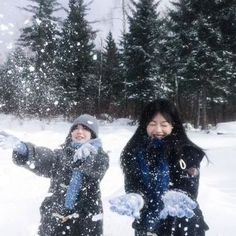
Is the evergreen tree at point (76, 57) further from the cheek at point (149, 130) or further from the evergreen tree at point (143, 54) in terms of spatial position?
the cheek at point (149, 130)

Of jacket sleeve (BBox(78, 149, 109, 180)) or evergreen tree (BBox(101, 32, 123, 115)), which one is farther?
evergreen tree (BBox(101, 32, 123, 115))

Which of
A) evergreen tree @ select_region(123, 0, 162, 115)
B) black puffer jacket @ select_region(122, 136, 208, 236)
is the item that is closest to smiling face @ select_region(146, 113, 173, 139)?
black puffer jacket @ select_region(122, 136, 208, 236)

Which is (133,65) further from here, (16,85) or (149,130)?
(149,130)

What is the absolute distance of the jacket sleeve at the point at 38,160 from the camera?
12.6ft

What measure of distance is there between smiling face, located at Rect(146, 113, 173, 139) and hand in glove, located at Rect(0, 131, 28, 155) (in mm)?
1352

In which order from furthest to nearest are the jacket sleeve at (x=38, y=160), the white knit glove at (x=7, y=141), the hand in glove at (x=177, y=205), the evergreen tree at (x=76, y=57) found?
the evergreen tree at (x=76, y=57)
the jacket sleeve at (x=38, y=160)
the white knit glove at (x=7, y=141)
the hand in glove at (x=177, y=205)

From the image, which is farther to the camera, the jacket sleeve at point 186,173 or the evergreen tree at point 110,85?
the evergreen tree at point 110,85

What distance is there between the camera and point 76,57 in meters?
30.2

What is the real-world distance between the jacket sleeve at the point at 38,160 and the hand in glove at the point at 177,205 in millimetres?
1706

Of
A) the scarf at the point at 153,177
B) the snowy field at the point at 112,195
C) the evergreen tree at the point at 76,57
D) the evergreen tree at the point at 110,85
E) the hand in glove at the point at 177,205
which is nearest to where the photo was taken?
the hand in glove at the point at 177,205

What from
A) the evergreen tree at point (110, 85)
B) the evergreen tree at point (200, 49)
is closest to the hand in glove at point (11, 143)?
the evergreen tree at point (200, 49)

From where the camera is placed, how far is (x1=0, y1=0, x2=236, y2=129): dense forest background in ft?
83.0

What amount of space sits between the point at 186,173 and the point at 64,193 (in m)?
1.59

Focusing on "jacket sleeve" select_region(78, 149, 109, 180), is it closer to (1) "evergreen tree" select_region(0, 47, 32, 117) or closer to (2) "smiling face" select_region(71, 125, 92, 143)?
(2) "smiling face" select_region(71, 125, 92, 143)
